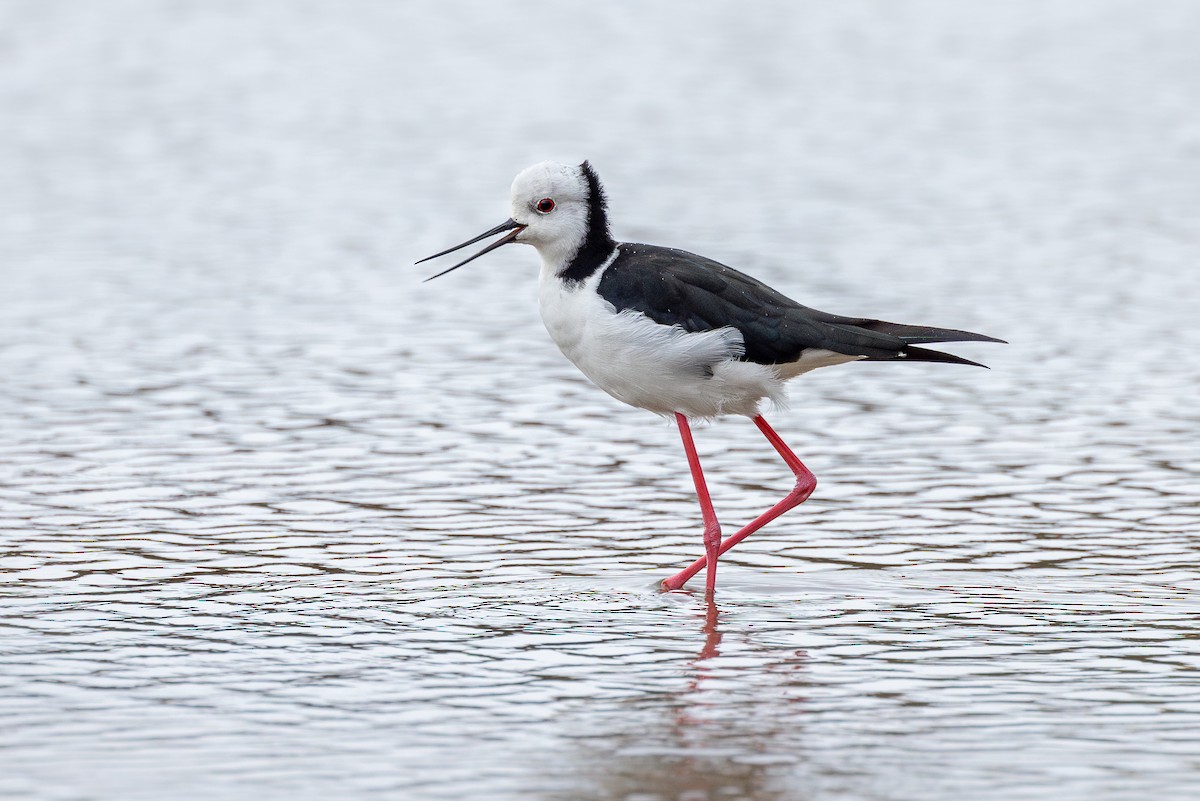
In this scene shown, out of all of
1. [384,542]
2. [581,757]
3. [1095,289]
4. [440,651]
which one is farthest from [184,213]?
[581,757]

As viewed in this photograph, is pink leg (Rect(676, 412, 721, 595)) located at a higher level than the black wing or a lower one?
lower

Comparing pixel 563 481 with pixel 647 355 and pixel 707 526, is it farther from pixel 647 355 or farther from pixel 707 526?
pixel 647 355

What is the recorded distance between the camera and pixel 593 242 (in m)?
8.35

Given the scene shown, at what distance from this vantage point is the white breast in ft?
26.4

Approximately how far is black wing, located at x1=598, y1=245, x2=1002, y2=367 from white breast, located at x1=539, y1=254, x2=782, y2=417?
2.1 inches

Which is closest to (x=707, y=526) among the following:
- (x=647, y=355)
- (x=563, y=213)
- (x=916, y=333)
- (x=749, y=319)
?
(x=647, y=355)

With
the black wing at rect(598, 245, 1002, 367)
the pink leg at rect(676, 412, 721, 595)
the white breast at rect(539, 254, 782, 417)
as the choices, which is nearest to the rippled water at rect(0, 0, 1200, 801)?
the pink leg at rect(676, 412, 721, 595)

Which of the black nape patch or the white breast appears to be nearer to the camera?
the white breast

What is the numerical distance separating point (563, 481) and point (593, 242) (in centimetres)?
172

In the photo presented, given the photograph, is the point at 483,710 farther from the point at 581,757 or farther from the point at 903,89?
the point at 903,89

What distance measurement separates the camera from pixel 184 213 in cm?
1814

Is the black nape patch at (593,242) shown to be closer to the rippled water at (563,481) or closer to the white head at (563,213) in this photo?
the white head at (563,213)

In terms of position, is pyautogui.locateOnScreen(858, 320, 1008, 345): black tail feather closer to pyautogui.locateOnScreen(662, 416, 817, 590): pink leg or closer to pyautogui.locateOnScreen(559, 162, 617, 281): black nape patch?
pyautogui.locateOnScreen(662, 416, 817, 590): pink leg

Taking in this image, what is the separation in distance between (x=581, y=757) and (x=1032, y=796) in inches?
52.2
